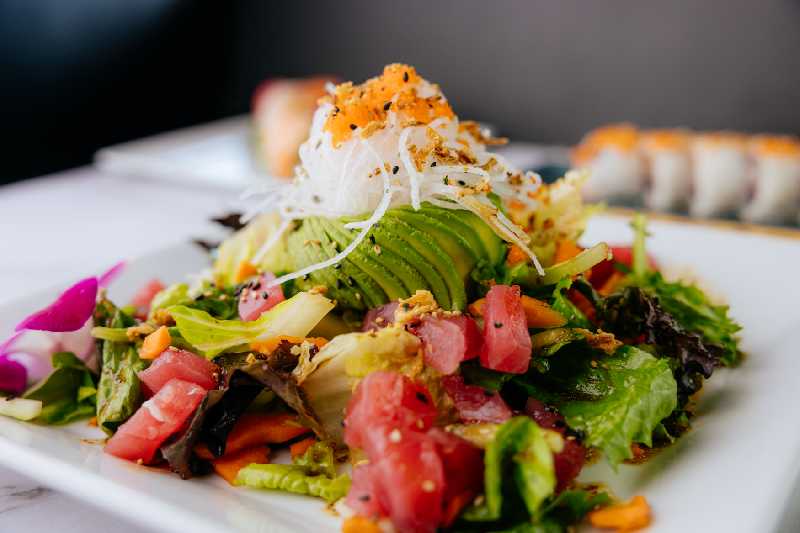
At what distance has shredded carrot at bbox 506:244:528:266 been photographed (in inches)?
99.3

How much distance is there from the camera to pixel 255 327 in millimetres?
2340

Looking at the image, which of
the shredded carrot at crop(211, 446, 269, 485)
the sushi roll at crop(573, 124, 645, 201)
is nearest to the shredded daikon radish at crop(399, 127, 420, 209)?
the shredded carrot at crop(211, 446, 269, 485)

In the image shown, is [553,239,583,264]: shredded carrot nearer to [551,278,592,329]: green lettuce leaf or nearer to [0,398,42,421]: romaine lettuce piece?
[551,278,592,329]: green lettuce leaf

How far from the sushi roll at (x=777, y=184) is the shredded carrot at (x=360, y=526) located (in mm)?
4012

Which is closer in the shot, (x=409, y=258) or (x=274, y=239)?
(x=409, y=258)

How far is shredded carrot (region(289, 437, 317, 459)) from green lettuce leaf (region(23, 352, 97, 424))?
67 cm

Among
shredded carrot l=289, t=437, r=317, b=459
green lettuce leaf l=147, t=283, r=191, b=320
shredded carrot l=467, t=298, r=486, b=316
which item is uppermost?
shredded carrot l=467, t=298, r=486, b=316

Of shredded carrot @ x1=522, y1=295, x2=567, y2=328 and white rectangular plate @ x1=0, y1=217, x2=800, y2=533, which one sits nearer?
white rectangular plate @ x1=0, y1=217, x2=800, y2=533

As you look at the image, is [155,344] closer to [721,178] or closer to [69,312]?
[69,312]

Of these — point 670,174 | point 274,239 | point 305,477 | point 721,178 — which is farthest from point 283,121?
point 305,477

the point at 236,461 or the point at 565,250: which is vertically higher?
the point at 565,250

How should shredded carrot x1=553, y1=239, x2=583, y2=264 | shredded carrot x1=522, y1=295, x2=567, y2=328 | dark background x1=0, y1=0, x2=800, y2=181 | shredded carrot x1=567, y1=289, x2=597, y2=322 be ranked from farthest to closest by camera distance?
dark background x1=0, y1=0, x2=800, y2=181 → shredded carrot x1=553, y1=239, x2=583, y2=264 → shredded carrot x1=567, y1=289, x2=597, y2=322 → shredded carrot x1=522, y1=295, x2=567, y2=328

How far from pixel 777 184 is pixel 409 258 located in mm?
3380

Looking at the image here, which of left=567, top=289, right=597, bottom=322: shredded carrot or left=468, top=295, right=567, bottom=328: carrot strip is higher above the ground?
left=468, top=295, right=567, bottom=328: carrot strip
